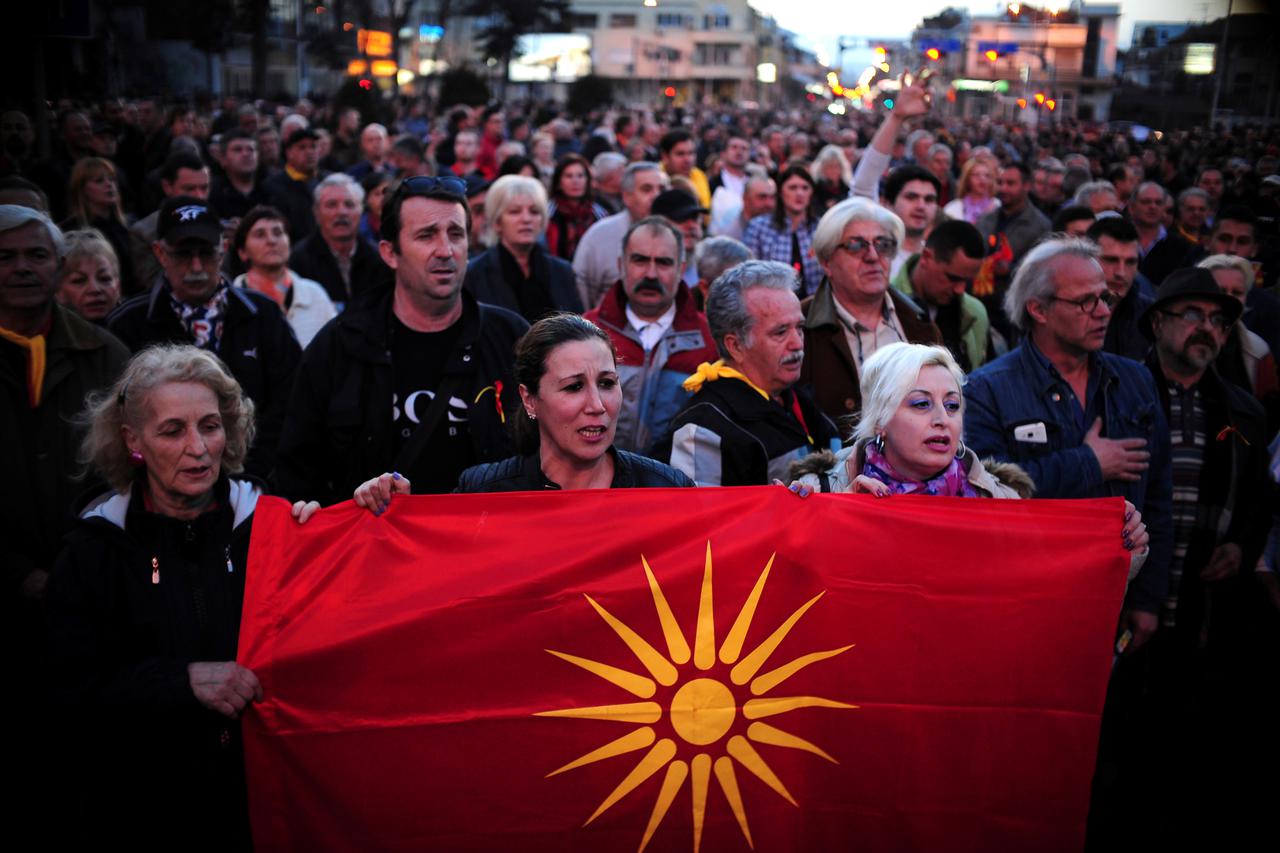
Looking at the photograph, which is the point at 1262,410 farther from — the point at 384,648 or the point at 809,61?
the point at 809,61

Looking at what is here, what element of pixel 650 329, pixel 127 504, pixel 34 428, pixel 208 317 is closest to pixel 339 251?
pixel 208 317

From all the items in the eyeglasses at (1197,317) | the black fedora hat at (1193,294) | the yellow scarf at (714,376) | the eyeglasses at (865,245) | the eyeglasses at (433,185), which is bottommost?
the yellow scarf at (714,376)

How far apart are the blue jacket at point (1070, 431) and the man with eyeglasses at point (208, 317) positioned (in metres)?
3.03

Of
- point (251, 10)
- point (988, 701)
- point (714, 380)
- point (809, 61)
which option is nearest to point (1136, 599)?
point (988, 701)

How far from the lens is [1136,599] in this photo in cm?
438

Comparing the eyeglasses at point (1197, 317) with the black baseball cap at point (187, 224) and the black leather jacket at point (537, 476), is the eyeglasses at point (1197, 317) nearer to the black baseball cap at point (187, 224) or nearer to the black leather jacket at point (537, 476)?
the black leather jacket at point (537, 476)

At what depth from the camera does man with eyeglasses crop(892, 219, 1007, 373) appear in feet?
20.2

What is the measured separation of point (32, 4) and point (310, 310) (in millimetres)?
3182

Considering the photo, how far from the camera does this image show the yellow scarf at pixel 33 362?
4.40 m

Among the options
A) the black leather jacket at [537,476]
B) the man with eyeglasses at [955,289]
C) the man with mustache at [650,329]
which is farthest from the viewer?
the man with eyeglasses at [955,289]

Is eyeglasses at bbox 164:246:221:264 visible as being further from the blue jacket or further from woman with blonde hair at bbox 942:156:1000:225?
woman with blonde hair at bbox 942:156:1000:225

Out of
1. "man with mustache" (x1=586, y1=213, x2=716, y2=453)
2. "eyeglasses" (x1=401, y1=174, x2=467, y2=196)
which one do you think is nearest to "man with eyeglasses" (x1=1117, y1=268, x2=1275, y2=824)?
"man with mustache" (x1=586, y1=213, x2=716, y2=453)

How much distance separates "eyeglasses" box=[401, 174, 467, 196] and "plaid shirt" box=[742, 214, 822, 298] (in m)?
4.37

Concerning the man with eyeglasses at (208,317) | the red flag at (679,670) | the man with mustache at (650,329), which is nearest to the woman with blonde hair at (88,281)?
the man with eyeglasses at (208,317)
